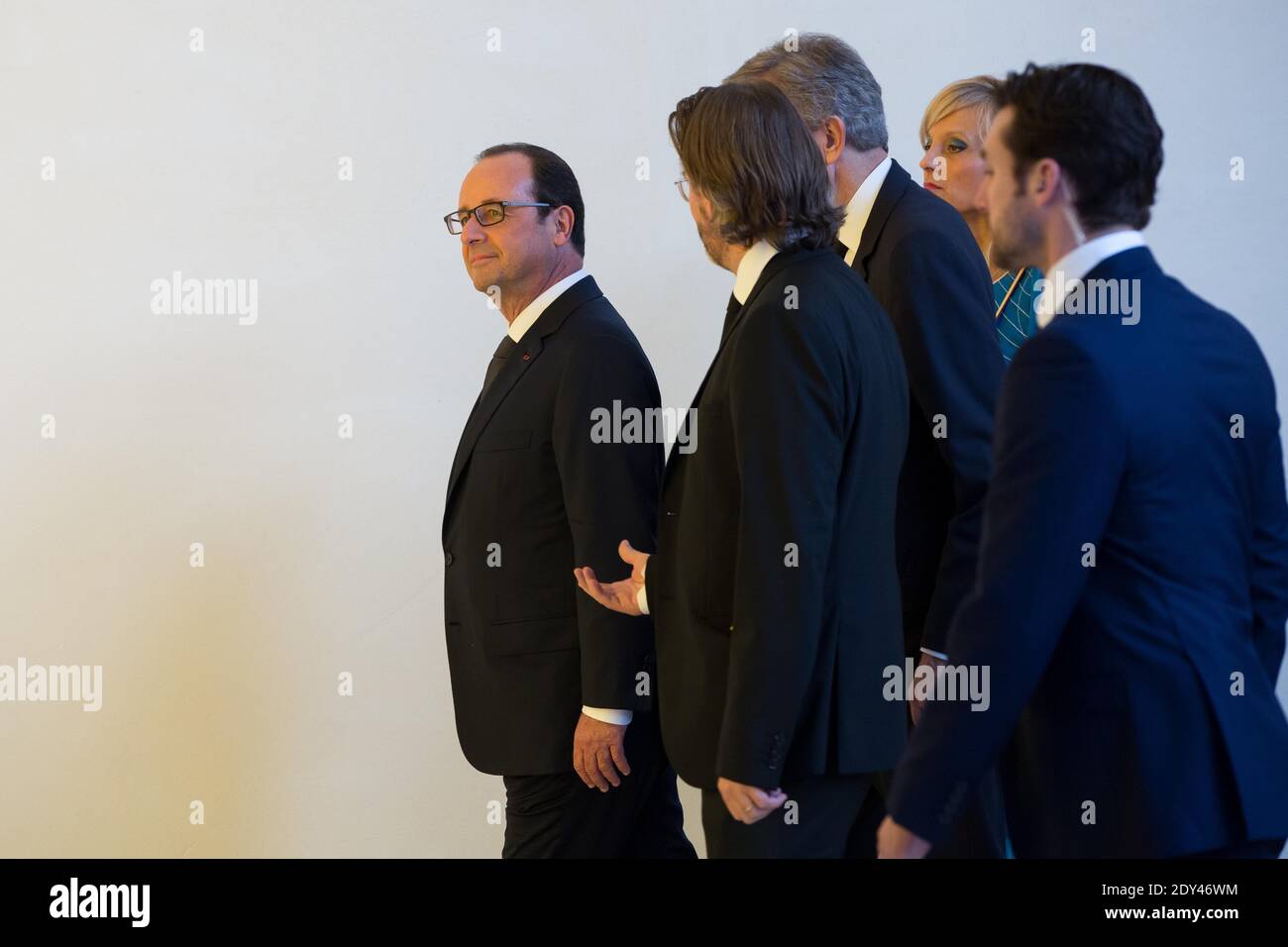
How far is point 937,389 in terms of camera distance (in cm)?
220

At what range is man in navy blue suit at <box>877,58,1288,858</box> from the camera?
4.66 feet

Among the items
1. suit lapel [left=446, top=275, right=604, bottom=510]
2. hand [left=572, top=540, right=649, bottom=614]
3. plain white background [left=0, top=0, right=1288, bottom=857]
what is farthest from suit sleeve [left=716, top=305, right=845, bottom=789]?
plain white background [left=0, top=0, right=1288, bottom=857]

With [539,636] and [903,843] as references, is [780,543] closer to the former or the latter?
[903,843]

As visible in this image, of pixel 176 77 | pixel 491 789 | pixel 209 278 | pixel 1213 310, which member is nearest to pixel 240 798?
pixel 491 789

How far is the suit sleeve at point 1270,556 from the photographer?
5.09 ft

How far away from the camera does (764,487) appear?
5.85 feet

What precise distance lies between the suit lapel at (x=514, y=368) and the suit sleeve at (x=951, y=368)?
2.00 ft

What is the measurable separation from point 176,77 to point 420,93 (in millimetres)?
Result: 599

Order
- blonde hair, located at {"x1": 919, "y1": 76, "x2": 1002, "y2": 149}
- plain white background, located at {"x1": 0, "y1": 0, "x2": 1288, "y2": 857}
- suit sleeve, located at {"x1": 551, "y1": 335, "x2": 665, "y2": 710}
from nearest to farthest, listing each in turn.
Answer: suit sleeve, located at {"x1": 551, "y1": 335, "x2": 665, "y2": 710}
blonde hair, located at {"x1": 919, "y1": 76, "x2": 1002, "y2": 149}
plain white background, located at {"x1": 0, "y1": 0, "x2": 1288, "y2": 857}

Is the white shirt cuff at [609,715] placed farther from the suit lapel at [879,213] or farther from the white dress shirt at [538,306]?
the suit lapel at [879,213]

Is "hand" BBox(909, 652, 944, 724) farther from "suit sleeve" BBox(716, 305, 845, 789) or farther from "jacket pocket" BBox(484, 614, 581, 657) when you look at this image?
"jacket pocket" BBox(484, 614, 581, 657)

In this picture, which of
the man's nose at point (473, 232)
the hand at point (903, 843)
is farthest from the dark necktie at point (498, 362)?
the hand at point (903, 843)

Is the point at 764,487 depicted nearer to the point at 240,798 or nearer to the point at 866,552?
the point at 866,552

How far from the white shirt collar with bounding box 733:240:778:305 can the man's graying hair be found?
477 millimetres
